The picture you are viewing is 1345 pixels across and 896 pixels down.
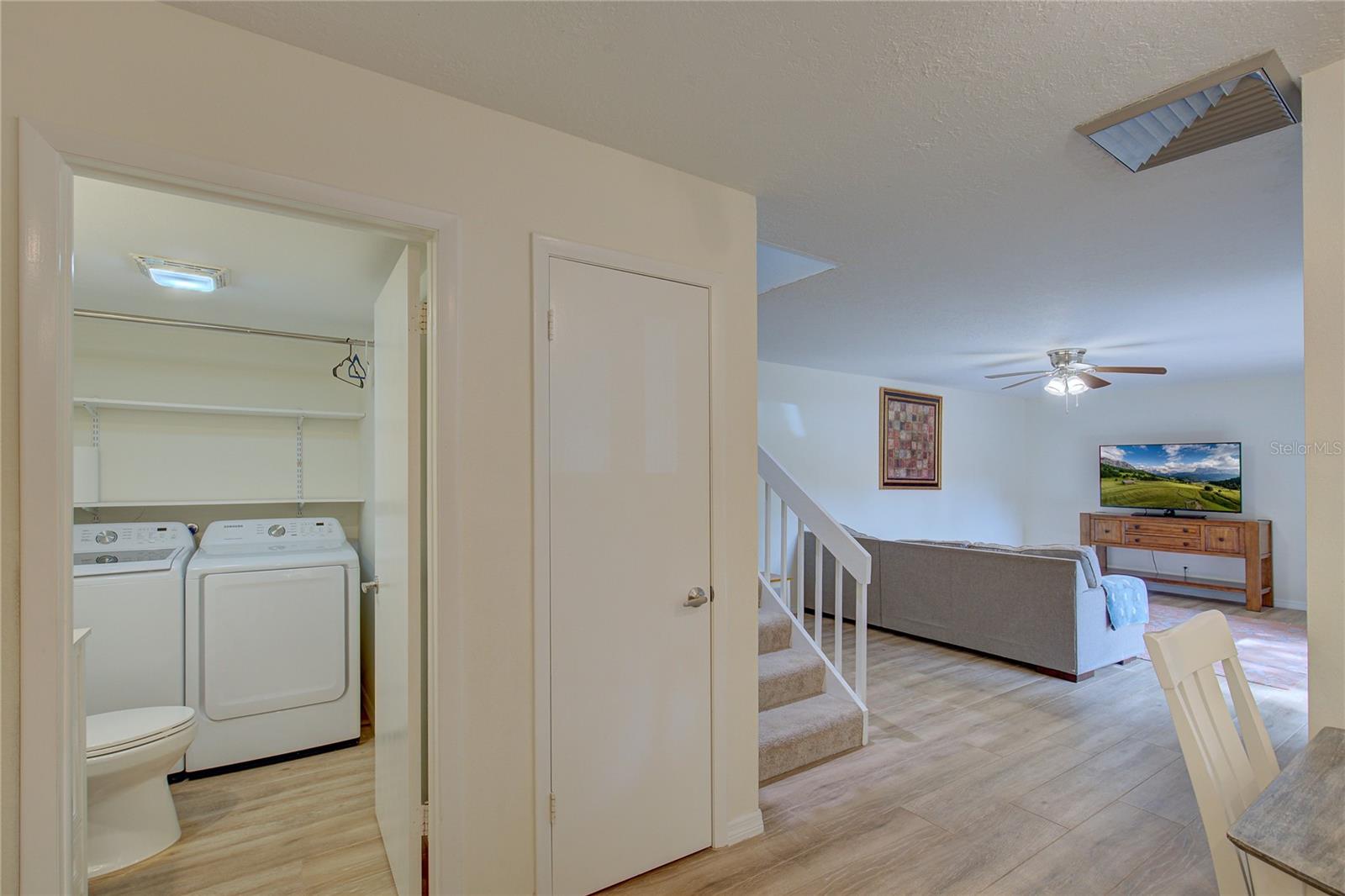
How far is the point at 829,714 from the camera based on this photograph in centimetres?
293

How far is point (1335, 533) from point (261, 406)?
436cm

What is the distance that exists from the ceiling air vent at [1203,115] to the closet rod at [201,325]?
327 cm

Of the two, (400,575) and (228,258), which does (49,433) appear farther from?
(228,258)

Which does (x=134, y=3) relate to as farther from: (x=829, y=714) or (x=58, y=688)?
(x=829, y=714)

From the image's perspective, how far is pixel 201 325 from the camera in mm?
2992

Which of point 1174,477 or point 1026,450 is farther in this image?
point 1026,450

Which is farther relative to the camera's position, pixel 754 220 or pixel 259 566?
pixel 259 566

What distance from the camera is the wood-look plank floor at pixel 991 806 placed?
6.56ft

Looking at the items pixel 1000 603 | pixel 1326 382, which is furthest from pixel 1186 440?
pixel 1326 382

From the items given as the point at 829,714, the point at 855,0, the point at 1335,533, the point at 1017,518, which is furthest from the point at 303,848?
the point at 1017,518

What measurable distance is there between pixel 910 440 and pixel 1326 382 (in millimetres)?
5481

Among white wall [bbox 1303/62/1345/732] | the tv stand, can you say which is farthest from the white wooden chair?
the tv stand

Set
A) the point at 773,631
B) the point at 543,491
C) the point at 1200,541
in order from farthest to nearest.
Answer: the point at 1200,541 < the point at 773,631 < the point at 543,491

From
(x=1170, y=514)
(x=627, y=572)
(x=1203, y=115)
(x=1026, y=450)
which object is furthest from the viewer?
(x=1026, y=450)
